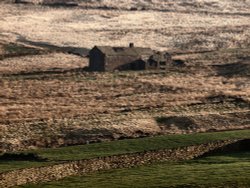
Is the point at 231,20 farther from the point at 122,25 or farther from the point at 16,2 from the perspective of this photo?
the point at 16,2

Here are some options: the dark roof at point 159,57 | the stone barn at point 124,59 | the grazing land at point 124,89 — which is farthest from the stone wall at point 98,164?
the dark roof at point 159,57

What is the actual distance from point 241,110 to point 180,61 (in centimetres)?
2903

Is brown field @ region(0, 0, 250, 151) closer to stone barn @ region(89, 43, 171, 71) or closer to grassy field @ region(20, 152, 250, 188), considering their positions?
stone barn @ region(89, 43, 171, 71)

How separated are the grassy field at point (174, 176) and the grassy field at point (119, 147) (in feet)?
8.42

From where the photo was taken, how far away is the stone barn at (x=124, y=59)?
6994 cm

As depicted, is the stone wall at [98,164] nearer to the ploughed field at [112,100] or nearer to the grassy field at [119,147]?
the grassy field at [119,147]

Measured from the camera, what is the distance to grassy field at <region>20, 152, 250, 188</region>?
94.1 ft

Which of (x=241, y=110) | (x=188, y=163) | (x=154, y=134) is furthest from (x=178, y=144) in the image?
(x=241, y=110)

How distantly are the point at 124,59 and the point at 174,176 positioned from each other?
41791mm

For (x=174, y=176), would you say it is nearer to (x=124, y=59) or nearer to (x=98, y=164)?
(x=98, y=164)

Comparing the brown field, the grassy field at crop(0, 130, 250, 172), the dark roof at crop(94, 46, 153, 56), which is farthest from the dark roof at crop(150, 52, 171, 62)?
the grassy field at crop(0, 130, 250, 172)

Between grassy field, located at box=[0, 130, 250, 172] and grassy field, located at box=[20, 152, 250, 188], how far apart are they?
2566 millimetres

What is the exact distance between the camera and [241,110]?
49.2 meters

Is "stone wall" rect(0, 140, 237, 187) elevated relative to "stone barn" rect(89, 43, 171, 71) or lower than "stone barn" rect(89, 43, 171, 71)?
lower
